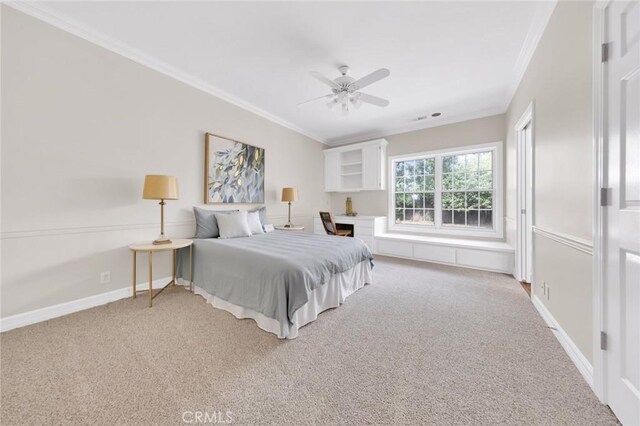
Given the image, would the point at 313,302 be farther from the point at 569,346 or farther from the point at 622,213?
the point at 622,213

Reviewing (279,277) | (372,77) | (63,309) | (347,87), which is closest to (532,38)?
(372,77)

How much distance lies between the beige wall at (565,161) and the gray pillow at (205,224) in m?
3.66

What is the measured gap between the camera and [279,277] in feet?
6.25

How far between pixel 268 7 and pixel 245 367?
2.91 meters

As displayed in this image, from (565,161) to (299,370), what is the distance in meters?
2.48

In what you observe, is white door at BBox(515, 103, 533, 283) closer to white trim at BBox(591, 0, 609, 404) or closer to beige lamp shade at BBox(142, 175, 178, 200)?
white trim at BBox(591, 0, 609, 404)

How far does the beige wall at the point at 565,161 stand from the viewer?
4.87 feet

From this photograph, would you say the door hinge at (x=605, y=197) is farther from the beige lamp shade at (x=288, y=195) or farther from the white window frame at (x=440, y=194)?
the beige lamp shade at (x=288, y=195)

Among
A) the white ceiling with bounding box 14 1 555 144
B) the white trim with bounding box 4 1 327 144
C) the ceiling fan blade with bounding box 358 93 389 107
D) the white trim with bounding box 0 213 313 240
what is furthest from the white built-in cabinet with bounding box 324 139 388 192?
the white trim with bounding box 0 213 313 240

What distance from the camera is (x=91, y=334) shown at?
191 centimetres

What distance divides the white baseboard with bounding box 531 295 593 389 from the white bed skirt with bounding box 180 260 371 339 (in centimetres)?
174

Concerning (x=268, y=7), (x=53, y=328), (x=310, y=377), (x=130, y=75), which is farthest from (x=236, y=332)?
(x=130, y=75)

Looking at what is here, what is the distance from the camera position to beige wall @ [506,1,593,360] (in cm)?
148

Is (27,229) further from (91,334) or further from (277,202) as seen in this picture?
(277,202)
